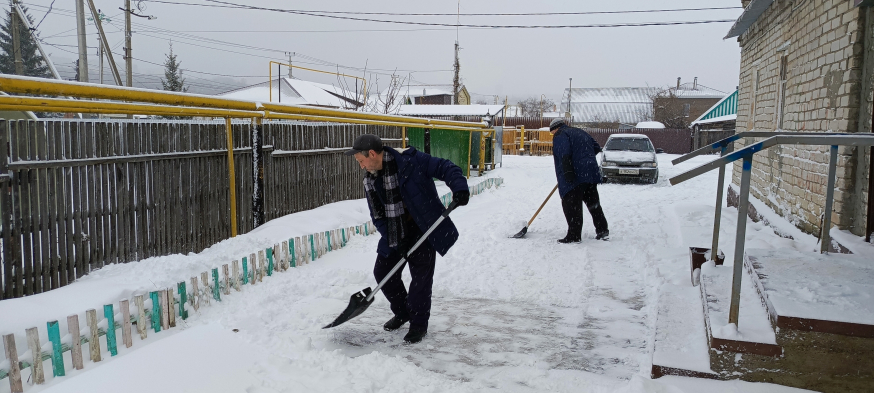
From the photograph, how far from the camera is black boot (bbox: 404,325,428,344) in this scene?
3779mm

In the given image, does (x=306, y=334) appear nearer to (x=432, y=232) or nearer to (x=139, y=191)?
(x=432, y=232)

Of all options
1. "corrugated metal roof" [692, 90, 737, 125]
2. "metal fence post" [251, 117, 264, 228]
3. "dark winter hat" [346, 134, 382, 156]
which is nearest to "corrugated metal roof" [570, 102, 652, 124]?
"corrugated metal roof" [692, 90, 737, 125]

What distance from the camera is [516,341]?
3779 mm

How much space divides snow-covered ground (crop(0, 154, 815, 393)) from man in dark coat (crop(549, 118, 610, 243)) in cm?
38

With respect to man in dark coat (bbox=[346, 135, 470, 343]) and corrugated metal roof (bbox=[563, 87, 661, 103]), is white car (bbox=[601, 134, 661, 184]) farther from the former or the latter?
corrugated metal roof (bbox=[563, 87, 661, 103])

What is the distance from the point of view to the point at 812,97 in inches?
216

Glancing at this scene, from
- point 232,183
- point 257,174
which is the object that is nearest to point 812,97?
point 257,174

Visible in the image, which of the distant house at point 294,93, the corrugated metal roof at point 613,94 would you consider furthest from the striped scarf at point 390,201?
the corrugated metal roof at point 613,94

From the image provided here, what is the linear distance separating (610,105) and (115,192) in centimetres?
5942

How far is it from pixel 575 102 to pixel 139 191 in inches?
2337

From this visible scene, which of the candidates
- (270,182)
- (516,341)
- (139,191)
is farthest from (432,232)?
(270,182)

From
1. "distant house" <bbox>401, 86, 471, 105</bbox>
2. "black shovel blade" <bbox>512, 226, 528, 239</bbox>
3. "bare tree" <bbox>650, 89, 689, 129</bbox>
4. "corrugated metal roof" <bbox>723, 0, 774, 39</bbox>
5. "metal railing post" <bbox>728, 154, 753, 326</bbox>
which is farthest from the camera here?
"distant house" <bbox>401, 86, 471, 105</bbox>

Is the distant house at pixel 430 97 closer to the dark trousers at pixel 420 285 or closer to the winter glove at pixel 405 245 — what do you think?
→ the winter glove at pixel 405 245

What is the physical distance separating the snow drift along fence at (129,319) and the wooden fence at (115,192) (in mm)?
989
